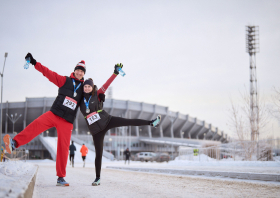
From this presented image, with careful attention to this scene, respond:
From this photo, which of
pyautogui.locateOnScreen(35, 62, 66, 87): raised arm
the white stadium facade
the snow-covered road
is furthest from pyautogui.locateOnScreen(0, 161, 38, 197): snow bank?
the white stadium facade

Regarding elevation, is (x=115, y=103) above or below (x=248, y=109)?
above

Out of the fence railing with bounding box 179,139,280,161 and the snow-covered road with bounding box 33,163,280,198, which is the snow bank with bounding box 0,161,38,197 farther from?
the fence railing with bounding box 179,139,280,161

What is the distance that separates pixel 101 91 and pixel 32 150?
67573 mm

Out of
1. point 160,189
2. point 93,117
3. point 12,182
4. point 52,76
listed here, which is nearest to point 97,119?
point 93,117

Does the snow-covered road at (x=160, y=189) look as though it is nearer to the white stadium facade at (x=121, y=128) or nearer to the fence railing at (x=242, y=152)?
the fence railing at (x=242, y=152)

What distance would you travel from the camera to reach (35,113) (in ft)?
216

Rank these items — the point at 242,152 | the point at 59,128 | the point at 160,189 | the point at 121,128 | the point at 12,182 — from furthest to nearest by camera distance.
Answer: the point at 121,128
the point at 242,152
the point at 59,128
the point at 160,189
the point at 12,182

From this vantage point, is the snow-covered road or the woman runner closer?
the snow-covered road

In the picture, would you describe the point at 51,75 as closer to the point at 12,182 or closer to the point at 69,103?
the point at 69,103

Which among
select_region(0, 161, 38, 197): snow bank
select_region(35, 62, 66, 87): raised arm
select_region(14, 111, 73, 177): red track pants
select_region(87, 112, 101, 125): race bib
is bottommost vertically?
select_region(0, 161, 38, 197): snow bank

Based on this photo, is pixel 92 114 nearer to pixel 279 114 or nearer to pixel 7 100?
pixel 279 114

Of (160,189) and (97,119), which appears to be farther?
(97,119)

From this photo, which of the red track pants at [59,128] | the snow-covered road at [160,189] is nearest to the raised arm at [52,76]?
the red track pants at [59,128]

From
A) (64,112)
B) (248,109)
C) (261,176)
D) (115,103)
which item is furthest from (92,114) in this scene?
(115,103)
